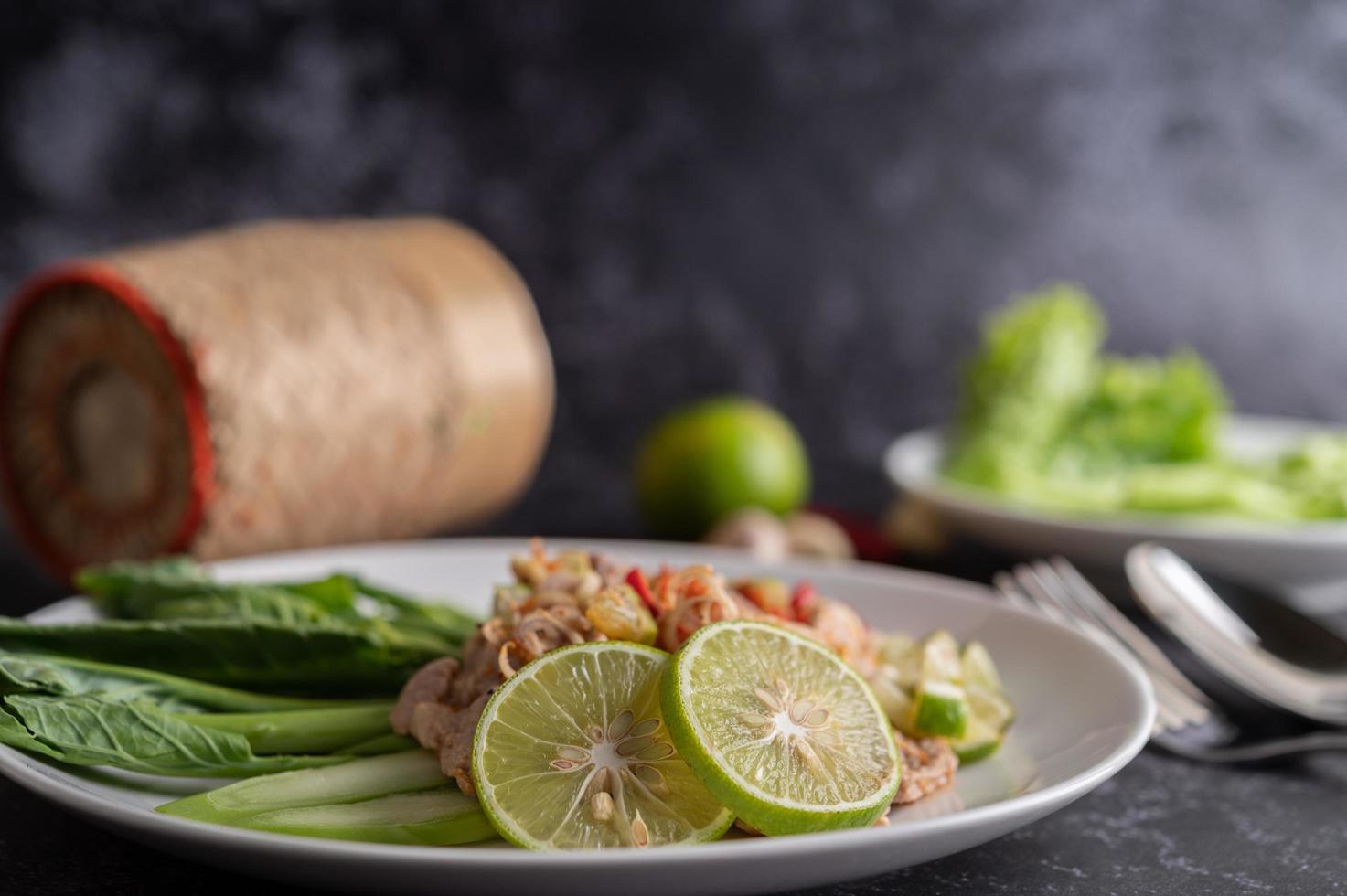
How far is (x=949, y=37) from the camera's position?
3775 millimetres

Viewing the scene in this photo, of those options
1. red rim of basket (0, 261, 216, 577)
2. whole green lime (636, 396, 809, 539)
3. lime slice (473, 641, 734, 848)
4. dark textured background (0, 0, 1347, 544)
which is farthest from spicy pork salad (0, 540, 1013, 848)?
dark textured background (0, 0, 1347, 544)

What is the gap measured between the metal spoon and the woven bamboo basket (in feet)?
4.45

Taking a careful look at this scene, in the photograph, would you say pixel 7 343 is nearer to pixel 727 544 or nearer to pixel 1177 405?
pixel 727 544

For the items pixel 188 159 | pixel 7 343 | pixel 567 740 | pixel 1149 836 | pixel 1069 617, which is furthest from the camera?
pixel 188 159

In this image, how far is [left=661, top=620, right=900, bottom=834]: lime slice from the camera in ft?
3.59

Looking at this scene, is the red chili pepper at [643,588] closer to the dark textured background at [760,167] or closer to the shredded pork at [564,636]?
the shredded pork at [564,636]

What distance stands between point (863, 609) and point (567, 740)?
766mm

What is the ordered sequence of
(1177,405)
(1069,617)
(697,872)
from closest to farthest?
1. (697,872)
2. (1069,617)
3. (1177,405)

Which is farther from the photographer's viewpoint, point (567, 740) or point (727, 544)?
point (727, 544)

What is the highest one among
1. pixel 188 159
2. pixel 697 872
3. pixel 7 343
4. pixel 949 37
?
pixel 949 37

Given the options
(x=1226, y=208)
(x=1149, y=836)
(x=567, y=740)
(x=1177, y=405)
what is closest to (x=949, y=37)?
(x=1226, y=208)

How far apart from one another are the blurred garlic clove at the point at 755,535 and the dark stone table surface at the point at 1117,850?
3.03ft

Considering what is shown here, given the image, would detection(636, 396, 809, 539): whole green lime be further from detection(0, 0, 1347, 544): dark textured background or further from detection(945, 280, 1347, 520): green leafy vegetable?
detection(0, 0, 1347, 544): dark textured background

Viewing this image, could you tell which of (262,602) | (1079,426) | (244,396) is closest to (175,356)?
(244,396)
